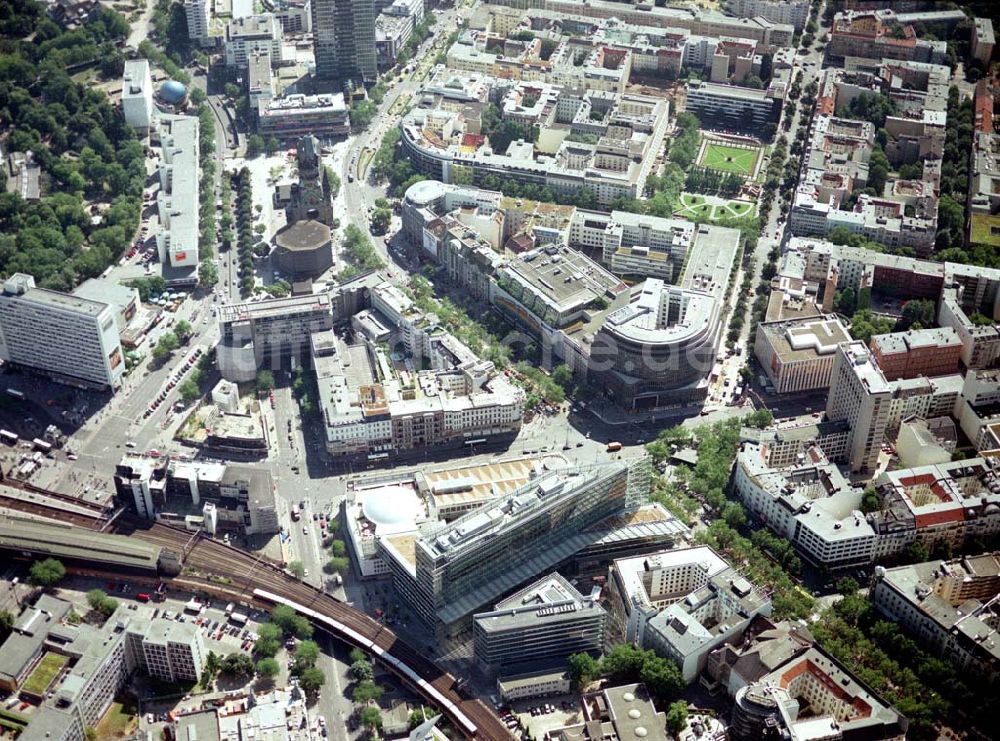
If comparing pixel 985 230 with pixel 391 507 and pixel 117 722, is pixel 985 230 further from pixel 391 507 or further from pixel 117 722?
pixel 117 722

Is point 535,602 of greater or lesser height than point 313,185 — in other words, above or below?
below

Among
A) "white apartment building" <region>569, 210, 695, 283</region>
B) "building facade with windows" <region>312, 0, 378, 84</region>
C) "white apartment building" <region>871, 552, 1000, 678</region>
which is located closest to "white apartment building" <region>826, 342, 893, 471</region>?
"white apartment building" <region>871, 552, 1000, 678</region>

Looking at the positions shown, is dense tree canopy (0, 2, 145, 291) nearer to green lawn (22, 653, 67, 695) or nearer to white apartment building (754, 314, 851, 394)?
green lawn (22, 653, 67, 695)

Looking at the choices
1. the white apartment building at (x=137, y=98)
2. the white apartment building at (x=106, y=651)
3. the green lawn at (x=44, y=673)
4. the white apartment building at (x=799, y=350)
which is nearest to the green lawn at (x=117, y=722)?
the white apartment building at (x=106, y=651)

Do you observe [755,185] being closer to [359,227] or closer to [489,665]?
[359,227]

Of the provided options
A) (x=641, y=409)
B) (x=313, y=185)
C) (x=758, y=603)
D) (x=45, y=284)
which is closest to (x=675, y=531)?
(x=758, y=603)
